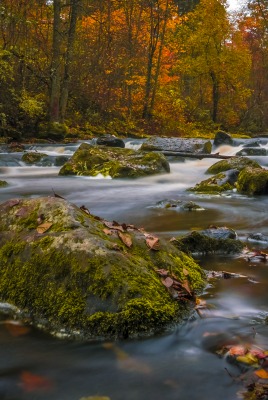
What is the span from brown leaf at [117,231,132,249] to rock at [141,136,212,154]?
12.3 meters

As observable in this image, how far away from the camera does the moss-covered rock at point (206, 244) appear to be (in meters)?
4.56

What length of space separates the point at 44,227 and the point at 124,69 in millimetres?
23959

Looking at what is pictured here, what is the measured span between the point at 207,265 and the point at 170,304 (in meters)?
1.35

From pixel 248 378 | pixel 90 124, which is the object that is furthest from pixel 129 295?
pixel 90 124

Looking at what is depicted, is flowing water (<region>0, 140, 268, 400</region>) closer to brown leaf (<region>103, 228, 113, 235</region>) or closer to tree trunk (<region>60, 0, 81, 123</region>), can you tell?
brown leaf (<region>103, 228, 113, 235</region>)

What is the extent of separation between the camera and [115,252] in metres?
3.11

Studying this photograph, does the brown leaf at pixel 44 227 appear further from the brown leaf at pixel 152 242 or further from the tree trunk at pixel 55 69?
the tree trunk at pixel 55 69

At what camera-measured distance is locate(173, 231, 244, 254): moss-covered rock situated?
456 cm

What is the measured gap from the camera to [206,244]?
4594 millimetres

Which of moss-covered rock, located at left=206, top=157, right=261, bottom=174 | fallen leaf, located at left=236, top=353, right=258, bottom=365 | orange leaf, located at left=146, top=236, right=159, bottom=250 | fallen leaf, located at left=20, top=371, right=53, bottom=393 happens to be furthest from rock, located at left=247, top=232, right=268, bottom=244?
moss-covered rock, located at left=206, top=157, right=261, bottom=174

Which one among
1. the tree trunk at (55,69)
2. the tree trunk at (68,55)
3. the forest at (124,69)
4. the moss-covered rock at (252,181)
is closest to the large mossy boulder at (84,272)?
the moss-covered rock at (252,181)

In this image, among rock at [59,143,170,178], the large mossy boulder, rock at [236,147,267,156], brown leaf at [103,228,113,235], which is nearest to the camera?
the large mossy boulder

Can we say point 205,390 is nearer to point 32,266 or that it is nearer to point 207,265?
point 32,266

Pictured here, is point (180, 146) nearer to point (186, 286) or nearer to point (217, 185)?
point (217, 185)
